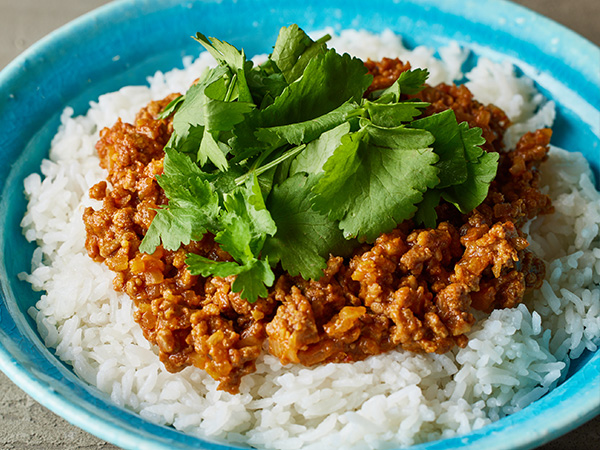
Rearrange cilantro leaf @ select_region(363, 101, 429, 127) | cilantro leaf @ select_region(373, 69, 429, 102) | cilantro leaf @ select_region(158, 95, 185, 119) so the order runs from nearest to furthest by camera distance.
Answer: cilantro leaf @ select_region(363, 101, 429, 127) → cilantro leaf @ select_region(373, 69, 429, 102) → cilantro leaf @ select_region(158, 95, 185, 119)

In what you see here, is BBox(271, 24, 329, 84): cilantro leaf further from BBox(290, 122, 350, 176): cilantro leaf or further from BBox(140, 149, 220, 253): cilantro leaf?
BBox(140, 149, 220, 253): cilantro leaf

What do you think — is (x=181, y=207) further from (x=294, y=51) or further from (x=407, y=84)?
(x=407, y=84)

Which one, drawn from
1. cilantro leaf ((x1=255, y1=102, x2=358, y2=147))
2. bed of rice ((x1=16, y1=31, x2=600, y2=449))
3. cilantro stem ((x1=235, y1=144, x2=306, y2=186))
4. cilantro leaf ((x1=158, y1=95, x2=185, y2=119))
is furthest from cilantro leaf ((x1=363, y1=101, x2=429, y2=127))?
cilantro leaf ((x1=158, y1=95, x2=185, y2=119))

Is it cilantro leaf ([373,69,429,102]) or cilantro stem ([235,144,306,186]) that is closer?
cilantro stem ([235,144,306,186])

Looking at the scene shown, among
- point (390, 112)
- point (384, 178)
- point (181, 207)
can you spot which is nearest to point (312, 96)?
point (390, 112)

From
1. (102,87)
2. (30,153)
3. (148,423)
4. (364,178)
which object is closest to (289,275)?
(364,178)

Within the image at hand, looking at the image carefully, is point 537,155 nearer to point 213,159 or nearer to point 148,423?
point 213,159

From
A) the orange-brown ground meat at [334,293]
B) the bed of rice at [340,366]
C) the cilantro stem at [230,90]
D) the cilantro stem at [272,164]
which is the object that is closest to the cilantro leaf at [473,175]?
the orange-brown ground meat at [334,293]

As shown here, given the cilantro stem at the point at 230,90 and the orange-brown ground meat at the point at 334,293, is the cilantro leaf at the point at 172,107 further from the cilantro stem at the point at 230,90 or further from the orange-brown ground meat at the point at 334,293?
the cilantro stem at the point at 230,90
